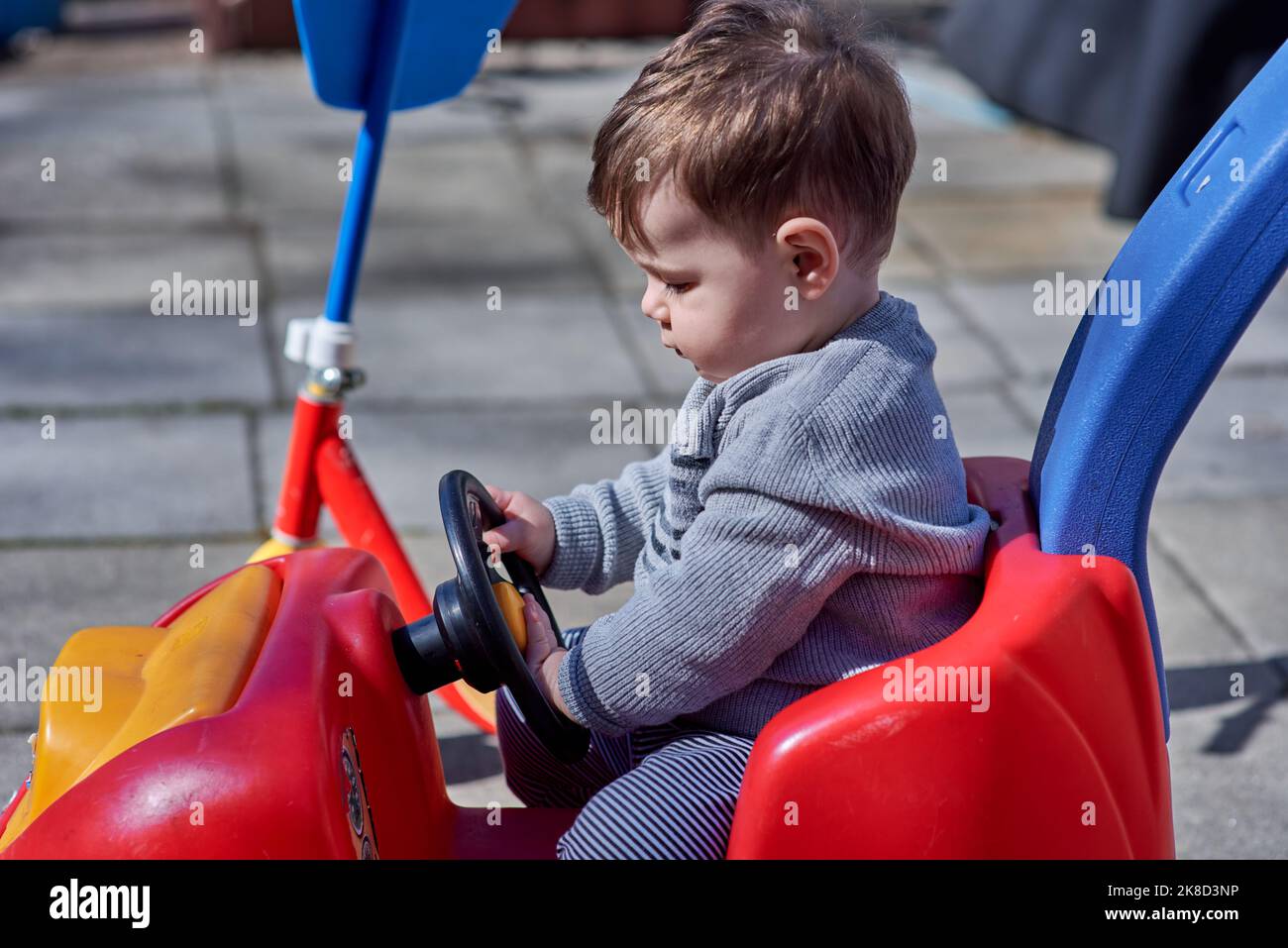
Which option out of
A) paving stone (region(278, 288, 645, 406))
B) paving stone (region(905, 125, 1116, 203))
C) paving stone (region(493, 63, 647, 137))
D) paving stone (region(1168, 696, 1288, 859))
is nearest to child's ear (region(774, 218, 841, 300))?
paving stone (region(1168, 696, 1288, 859))

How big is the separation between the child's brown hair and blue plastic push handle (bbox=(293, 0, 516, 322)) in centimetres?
56

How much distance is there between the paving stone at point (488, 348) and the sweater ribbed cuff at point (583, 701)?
2.12 m

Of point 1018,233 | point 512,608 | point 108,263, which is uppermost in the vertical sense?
point 512,608

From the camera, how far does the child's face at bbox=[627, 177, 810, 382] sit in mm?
1564

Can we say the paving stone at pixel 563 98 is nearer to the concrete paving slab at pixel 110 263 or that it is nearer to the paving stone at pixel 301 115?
the paving stone at pixel 301 115

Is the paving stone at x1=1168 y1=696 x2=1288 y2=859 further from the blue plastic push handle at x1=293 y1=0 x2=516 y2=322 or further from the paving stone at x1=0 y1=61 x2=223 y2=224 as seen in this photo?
the paving stone at x1=0 y1=61 x2=223 y2=224

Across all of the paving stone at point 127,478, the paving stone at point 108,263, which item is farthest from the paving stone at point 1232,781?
the paving stone at point 108,263

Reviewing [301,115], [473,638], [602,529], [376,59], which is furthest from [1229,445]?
[301,115]

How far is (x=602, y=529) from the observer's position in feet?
6.25

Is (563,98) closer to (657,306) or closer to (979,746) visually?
(657,306)

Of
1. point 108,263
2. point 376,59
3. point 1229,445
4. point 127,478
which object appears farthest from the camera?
point 108,263

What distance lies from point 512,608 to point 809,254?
0.48 m
